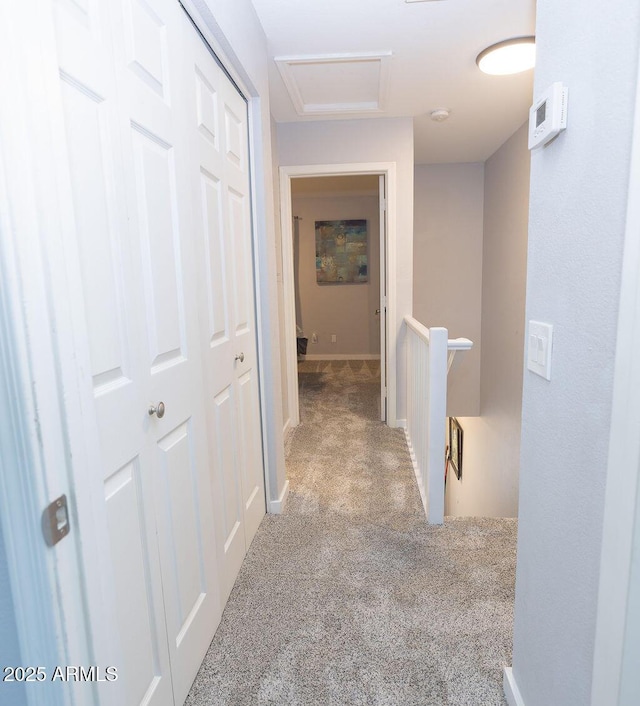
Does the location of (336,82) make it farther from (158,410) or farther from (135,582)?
(135,582)

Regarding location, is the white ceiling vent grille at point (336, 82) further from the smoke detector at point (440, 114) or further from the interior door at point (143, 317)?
the interior door at point (143, 317)

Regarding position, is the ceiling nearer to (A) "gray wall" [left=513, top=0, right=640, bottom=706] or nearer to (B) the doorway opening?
(A) "gray wall" [left=513, top=0, right=640, bottom=706]

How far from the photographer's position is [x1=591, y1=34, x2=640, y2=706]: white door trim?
688 mm

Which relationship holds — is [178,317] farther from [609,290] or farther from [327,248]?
[327,248]

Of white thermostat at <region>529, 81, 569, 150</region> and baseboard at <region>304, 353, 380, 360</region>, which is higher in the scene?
white thermostat at <region>529, 81, 569, 150</region>

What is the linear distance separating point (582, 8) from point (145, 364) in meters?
1.19

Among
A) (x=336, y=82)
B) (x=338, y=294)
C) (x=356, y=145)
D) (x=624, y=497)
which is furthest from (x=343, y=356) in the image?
(x=624, y=497)

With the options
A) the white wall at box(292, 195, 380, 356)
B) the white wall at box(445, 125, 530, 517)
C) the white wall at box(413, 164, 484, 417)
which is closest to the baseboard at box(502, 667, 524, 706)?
the white wall at box(445, 125, 530, 517)

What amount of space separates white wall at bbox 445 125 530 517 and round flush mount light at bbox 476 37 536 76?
3.89 feet

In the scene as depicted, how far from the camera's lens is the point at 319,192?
259 inches

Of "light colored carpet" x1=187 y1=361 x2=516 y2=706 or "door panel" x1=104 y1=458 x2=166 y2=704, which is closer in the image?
"door panel" x1=104 y1=458 x2=166 y2=704

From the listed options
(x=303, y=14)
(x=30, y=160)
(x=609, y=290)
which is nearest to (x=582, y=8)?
(x=609, y=290)

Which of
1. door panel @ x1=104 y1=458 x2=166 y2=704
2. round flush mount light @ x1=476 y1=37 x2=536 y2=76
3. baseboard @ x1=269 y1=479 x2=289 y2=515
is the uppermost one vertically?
round flush mount light @ x1=476 y1=37 x2=536 y2=76

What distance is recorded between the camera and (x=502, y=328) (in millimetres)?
4254
